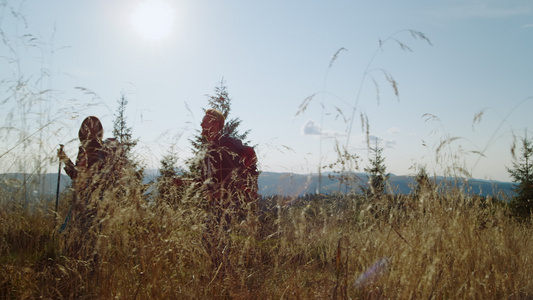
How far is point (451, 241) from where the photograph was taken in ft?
7.86

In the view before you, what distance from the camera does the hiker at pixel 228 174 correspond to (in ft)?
8.56

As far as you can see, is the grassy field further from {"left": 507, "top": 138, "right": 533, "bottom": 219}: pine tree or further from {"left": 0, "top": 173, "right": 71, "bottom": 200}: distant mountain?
{"left": 507, "top": 138, "right": 533, "bottom": 219}: pine tree

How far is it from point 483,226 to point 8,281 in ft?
11.5

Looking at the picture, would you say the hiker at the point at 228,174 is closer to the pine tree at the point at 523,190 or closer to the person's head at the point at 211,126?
the person's head at the point at 211,126

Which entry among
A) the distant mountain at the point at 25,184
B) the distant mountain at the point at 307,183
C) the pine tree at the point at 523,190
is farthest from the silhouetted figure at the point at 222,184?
the pine tree at the point at 523,190

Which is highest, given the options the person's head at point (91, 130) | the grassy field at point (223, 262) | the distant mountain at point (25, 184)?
the person's head at point (91, 130)

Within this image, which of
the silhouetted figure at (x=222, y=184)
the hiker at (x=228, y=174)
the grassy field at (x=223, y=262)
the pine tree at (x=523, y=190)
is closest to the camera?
the grassy field at (x=223, y=262)

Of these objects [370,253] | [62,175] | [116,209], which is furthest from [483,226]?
[62,175]

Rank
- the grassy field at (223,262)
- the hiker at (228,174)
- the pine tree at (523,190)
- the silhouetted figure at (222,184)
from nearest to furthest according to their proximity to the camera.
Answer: the grassy field at (223,262) → the silhouetted figure at (222,184) → the hiker at (228,174) → the pine tree at (523,190)

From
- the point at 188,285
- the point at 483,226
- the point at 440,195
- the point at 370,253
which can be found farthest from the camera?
the point at 440,195

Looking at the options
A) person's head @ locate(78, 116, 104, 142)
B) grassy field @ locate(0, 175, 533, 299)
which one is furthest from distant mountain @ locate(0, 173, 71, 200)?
person's head @ locate(78, 116, 104, 142)

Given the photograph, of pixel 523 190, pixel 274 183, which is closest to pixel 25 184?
pixel 274 183

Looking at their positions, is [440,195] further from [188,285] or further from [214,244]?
[188,285]

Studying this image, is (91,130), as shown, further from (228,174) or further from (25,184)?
(228,174)
